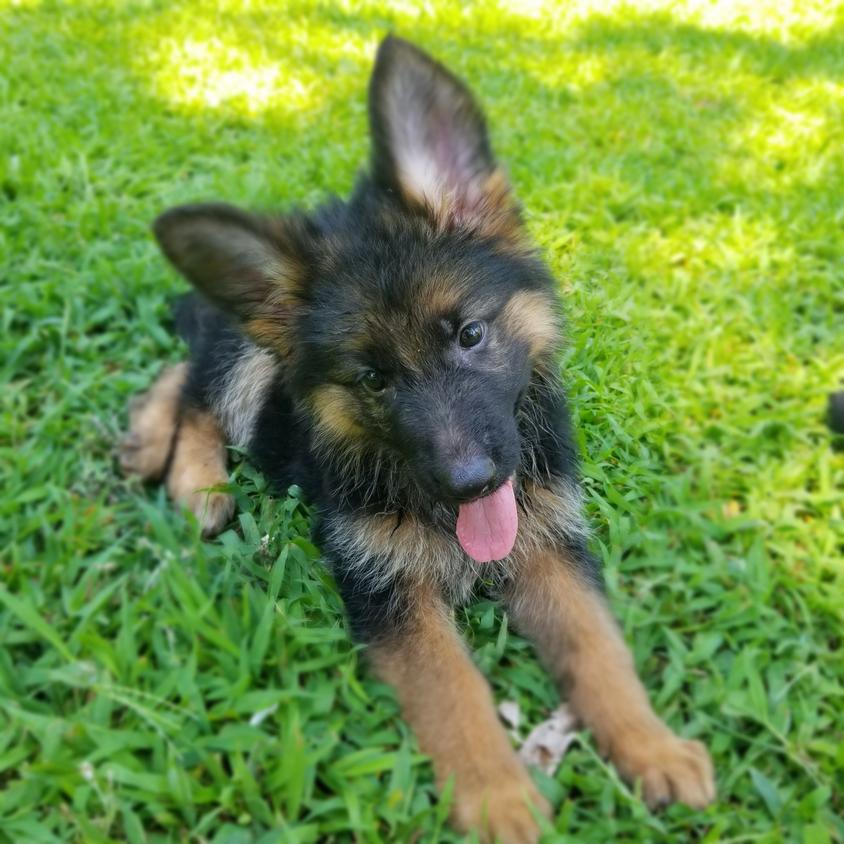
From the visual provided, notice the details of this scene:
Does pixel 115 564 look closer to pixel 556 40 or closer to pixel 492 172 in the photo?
pixel 492 172

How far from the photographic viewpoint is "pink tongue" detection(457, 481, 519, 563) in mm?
2580

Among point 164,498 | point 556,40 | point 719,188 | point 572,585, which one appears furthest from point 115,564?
Result: point 556,40

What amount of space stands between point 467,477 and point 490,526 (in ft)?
1.47

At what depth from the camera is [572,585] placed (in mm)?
2574

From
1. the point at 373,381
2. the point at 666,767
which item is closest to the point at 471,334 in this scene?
the point at 373,381

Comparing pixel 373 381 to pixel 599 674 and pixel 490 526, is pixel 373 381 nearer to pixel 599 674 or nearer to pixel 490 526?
pixel 490 526

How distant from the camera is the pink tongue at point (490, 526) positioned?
2.58 meters

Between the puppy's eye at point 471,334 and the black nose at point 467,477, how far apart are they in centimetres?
46

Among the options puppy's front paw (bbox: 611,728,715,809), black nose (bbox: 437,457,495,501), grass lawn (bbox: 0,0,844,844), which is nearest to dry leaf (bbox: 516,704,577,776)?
grass lawn (bbox: 0,0,844,844)

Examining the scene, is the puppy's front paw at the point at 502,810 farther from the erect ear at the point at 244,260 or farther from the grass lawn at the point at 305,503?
the erect ear at the point at 244,260

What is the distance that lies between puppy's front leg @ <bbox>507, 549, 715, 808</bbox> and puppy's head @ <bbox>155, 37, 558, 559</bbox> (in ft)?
0.75

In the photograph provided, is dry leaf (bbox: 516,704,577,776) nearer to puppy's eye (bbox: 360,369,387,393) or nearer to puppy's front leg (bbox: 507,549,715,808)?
puppy's front leg (bbox: 507,549,715,808)

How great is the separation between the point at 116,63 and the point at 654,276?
513 cm

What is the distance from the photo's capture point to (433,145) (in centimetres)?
262
